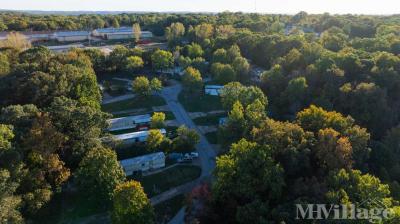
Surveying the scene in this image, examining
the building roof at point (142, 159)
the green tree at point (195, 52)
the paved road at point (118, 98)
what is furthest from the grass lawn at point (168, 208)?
the green tree at point (195, 52)

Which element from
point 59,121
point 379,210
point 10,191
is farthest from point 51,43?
point 379,210

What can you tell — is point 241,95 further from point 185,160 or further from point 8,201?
point 8,201

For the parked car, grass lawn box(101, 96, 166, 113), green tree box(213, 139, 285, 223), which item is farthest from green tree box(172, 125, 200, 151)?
grass lawn box(101, 96, 166, 113)

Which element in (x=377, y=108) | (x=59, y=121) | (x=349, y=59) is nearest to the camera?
(x=59, y=121)

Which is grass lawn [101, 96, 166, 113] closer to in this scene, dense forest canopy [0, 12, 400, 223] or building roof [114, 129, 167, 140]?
dense forest canopy [0, 12, 400, 223]

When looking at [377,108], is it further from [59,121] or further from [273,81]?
[59,121]

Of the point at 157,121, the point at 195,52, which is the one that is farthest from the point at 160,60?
the point at 157,121

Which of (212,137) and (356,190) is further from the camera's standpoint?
(212,137)
